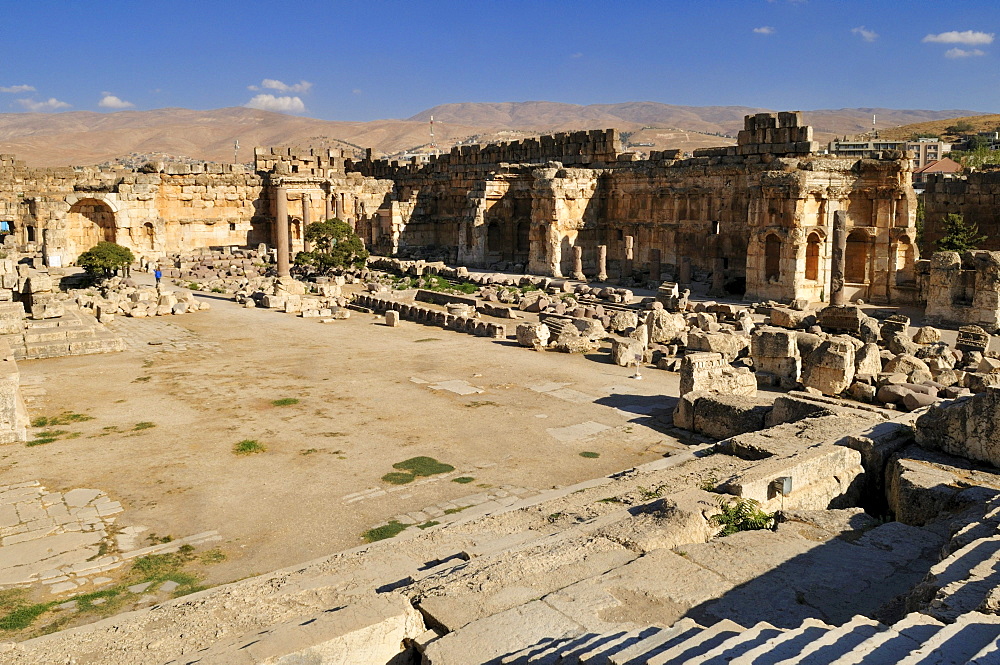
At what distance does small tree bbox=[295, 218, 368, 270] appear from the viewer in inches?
1230

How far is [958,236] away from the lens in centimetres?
2566

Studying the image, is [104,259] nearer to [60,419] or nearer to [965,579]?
[60,419]

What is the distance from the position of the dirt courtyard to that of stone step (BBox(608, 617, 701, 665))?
4.22 m

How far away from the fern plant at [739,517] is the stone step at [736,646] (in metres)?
2.87

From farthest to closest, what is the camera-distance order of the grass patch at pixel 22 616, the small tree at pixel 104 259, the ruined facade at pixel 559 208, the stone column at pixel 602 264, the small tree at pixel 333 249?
the small tree at pixel 333 249
the stone column at pixel 602 264
the small tree at pixel 104 259
the ruined facade at pixel 559 208
the grass patch at pixel 22 616

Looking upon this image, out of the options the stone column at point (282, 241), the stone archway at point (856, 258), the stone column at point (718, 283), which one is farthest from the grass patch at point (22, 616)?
the stone column at point (282, 241)

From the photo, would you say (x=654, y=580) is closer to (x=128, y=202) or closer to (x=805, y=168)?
(x=805, y=168)

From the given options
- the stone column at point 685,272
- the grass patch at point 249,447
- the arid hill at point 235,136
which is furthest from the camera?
the arid hill at point 235,136

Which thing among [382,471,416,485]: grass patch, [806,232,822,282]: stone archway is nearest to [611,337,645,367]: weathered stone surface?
[382,471,416,485]: grass patch

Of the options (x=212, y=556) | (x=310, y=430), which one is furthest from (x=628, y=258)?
(x=212, y=556)

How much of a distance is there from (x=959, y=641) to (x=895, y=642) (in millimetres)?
281

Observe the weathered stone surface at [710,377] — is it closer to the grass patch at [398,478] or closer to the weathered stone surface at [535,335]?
the grass patch at [398,478]

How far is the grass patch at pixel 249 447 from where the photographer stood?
1084cm

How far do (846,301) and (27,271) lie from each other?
26.3 m
